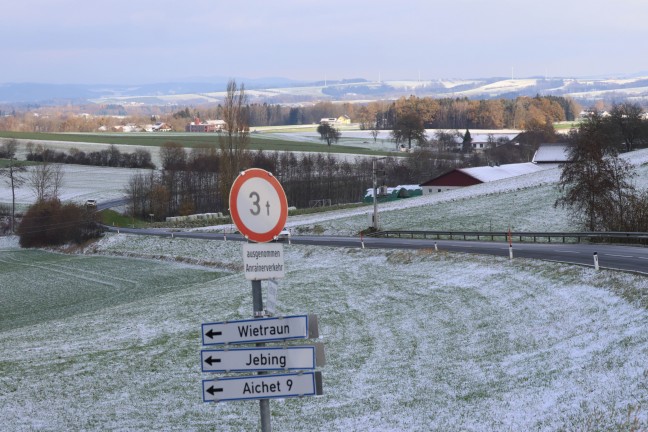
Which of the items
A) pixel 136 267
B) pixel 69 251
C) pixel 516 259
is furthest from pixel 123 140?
pixel 516 259

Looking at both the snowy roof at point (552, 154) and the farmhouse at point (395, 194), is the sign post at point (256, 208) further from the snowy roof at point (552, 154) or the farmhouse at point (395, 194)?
the snowy roof at point (552, 154)

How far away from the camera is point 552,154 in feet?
422

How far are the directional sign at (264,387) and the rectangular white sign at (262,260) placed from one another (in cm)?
102

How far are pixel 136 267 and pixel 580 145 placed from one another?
102 ft

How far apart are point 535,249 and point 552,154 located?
8581 cm

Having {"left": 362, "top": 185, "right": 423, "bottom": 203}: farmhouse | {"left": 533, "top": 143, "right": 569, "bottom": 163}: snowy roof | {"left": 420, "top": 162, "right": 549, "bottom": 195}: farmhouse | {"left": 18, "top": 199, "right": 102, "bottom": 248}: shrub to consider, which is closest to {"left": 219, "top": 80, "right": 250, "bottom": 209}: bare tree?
{"left": 18, "top": 199, "right": 102, "bottom": 248}: shrub

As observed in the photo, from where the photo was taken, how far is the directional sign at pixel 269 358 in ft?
30.1

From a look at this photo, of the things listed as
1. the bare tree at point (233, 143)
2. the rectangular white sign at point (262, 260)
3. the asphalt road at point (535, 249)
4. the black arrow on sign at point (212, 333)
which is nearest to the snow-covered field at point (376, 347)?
the asphalt road at point (535, 249)

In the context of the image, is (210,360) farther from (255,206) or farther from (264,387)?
(255,206)

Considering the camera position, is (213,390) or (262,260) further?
(262,260)

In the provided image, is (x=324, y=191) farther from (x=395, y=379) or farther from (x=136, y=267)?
(x=395, y=379)

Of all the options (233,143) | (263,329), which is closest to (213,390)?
(263,329)

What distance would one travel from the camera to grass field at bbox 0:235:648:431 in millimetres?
18406

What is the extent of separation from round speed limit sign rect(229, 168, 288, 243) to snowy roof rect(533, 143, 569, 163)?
119894mm
